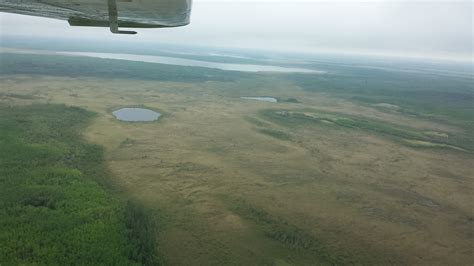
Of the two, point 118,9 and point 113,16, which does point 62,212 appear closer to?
point 113,16

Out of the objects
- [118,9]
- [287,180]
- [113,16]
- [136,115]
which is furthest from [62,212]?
[136,115]

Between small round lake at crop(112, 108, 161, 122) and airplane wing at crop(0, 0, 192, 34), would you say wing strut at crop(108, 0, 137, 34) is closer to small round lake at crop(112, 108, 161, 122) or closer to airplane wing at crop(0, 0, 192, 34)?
airplane wing at crop(0, 0, 192, 34)

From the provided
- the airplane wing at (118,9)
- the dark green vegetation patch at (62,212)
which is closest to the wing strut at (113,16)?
the airplane wing at (118,9)

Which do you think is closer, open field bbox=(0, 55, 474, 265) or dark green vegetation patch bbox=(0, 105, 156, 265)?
dark green vegetation patch bbox=(0, 105, 156, 265)

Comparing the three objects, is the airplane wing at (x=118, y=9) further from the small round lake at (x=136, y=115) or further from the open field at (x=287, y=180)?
the small round lake at (x=136, y=115)

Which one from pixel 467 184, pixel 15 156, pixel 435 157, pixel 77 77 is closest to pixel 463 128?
pixel 435 157

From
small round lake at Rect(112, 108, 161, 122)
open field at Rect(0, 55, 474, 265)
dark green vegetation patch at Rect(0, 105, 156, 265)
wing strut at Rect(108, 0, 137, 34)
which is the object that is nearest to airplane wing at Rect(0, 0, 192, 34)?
wing strut at Rect(108, 0, 137, 34)
